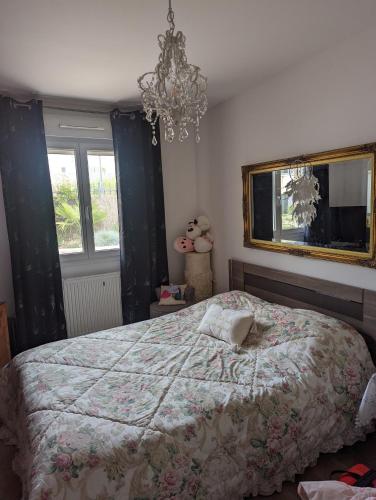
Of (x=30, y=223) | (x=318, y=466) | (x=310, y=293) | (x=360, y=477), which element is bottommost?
(x=318, y=466)

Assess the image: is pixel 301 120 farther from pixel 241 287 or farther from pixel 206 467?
pixel 206 467

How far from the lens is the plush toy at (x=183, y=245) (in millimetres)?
3670

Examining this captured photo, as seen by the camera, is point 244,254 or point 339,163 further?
point 244,254

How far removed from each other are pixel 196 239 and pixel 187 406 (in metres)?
2.20

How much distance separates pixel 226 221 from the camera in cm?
351

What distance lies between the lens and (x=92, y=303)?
3461 millimetres

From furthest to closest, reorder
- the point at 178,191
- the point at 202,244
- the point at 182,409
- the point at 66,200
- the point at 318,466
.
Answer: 1. the point at 178,191
2. the point at 202,244
3. the point at 66,200
4. the point at 318,466
5. the point at 182,409

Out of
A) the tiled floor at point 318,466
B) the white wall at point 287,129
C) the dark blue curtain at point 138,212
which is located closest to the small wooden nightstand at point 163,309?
the dark blue curtain at point 138,212

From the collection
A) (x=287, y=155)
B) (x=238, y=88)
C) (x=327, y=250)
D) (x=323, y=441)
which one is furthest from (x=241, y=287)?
(x=238, y=88)

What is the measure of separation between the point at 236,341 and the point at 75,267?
1.94m

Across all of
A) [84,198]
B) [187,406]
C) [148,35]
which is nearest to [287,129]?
[148,35]

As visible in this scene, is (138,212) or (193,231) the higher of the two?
(138,212)

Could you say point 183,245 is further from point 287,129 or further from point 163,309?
point 287,129

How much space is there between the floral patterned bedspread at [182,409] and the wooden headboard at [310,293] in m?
0.13
